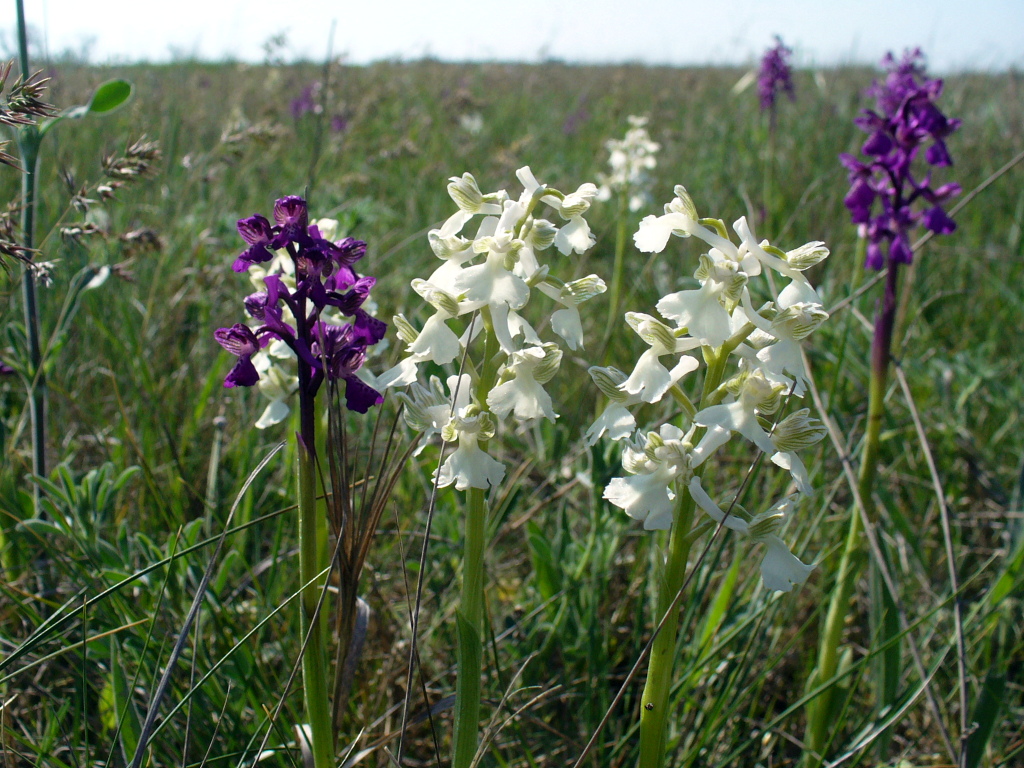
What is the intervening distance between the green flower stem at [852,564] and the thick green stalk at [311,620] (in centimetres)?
105

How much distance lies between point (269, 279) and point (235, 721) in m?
0.80

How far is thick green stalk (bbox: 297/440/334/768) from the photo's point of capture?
1080 millimetres

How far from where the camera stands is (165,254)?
3111 millimetres

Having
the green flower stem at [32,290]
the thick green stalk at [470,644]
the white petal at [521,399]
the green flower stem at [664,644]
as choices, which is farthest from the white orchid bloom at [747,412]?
the green flower stem at [32,290]

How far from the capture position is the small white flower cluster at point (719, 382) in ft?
3.29

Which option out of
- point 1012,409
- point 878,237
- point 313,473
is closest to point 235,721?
point 313,473

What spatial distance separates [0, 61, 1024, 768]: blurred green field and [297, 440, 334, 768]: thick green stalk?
0.07m

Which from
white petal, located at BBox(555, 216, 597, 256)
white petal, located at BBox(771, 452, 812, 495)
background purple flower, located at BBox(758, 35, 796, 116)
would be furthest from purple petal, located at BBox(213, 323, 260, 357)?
background purple flower, located at BBox(758, 35, 796, 116)

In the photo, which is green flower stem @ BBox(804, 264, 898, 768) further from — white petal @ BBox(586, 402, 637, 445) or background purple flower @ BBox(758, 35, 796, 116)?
background purple flower @ BBox(758, 35, 796, 116)

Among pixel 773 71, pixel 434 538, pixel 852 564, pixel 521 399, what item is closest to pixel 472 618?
pixel 521 399

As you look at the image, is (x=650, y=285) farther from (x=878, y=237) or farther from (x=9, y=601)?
(x=9, y=601)

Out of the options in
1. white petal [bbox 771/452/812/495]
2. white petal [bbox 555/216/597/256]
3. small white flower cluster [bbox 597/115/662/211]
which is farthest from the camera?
small white flower cluster [bbox 597/115/662/211]

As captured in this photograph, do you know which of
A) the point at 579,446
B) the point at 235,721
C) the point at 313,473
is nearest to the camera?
the point at 313,473

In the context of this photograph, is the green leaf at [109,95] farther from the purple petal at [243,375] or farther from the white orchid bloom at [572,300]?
the white orchid bloom at [572,300]
